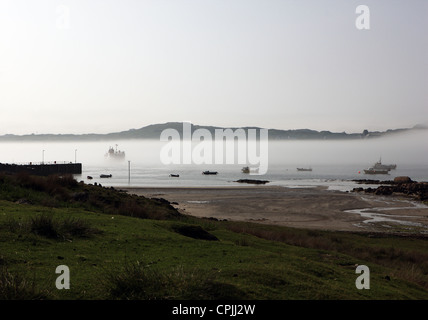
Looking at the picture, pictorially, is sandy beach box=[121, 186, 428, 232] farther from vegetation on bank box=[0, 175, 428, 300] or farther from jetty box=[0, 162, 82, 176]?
jetty box=[0, 162, 82, 176]

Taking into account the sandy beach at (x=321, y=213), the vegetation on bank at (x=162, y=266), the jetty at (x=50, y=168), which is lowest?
the sandy beach at (x=321, y=213)

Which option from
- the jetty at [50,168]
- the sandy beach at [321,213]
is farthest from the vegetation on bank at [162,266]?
the jetty at [50,168]

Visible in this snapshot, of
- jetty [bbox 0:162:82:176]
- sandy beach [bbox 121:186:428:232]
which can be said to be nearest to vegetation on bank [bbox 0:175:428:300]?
sandy beach [bbox 121:186:428:232]

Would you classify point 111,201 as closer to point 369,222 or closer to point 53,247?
point 53,247

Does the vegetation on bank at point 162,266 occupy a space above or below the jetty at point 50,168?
above

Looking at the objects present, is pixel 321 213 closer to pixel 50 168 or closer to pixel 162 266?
pixel 162 266

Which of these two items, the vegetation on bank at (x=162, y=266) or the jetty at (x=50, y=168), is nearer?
the vegetation on bank at (x=162, y=266)

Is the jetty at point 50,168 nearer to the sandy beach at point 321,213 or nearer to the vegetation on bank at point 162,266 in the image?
the sandy beach at point 321,213

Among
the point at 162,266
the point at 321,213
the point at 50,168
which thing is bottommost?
the point at 321,213

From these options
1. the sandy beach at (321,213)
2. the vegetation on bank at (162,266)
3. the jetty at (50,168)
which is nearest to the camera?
the vegetation on bank at (162,266)

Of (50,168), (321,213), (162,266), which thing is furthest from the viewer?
(50,168)

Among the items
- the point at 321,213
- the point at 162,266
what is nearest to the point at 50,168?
the point at 321,213
